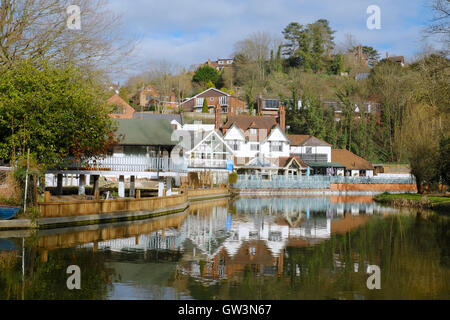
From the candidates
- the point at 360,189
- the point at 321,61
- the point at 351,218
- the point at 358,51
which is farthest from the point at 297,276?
the point at 358,51

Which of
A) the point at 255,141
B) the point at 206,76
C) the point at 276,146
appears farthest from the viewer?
the point at 206,76

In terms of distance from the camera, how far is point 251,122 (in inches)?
3474

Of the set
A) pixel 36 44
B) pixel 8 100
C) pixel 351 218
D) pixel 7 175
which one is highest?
pixel 36 44

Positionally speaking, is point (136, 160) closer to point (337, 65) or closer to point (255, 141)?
point (255, 141)

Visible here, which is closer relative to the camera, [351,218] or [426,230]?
[426,230]

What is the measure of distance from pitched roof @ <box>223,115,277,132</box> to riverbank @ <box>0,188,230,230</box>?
49.4 meters

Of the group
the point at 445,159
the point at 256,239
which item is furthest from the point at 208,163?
the point at 256,239

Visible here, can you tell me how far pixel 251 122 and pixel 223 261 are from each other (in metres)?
70.4

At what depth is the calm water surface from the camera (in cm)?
1402

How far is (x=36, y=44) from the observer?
3406 cm

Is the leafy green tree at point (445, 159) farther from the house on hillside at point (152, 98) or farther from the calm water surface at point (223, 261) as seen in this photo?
the house on hillside at point (152, 98)

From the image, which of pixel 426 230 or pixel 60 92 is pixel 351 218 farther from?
pixel 60 92
